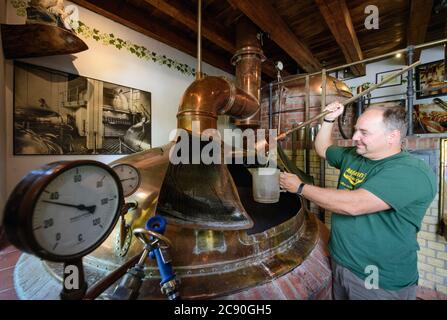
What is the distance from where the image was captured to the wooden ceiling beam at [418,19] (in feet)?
6.37

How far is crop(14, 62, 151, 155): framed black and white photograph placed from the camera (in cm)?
160

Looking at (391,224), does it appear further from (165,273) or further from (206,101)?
(206,101)

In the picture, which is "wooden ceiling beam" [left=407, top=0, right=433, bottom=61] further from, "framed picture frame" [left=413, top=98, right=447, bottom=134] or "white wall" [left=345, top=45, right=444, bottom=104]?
"framed picture frame" [left=413, top=98, right=447, bottom=134]

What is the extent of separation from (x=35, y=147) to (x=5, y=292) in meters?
1.29

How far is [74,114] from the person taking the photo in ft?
6.03

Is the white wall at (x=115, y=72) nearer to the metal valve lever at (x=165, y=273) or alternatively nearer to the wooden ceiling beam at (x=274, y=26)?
the wooden ceiling beam at (x=274, y=26)

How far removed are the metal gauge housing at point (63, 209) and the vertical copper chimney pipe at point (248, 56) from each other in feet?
5.99

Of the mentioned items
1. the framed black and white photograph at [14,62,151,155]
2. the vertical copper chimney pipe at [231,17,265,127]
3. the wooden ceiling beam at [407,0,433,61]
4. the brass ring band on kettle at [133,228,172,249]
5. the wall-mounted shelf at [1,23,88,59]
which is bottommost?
the brass ring band on kettle at [133,228,172,249]

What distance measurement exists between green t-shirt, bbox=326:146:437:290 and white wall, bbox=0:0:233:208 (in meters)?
2.28

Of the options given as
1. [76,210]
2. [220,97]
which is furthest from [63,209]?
[220,97]

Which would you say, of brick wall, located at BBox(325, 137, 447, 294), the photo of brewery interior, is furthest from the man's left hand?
brick wall, located at BBox(325, 137, 447, 294)

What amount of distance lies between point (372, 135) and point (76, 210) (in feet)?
4.40

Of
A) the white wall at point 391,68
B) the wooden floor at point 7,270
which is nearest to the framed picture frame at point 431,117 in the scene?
the white wall at point 391,68
